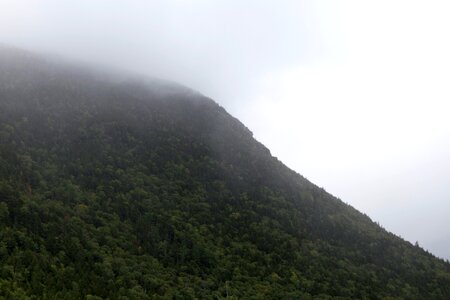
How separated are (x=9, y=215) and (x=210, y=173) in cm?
4796

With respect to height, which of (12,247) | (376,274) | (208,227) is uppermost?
(376,274)

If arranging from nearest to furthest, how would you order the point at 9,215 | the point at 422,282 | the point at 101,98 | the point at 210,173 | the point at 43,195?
the point at 9,215, the point at 43,195, the point at 422,282, the point at 210,173, the point at 101,98

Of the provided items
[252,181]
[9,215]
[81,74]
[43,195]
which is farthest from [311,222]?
[81,74]

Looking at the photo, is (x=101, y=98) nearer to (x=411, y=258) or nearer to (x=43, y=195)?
(x=43, y=195)

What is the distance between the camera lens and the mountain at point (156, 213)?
57188 mm

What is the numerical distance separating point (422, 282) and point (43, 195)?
200ft

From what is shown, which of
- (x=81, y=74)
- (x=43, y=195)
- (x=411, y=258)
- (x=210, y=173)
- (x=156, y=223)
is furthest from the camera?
(x=81, y=74)

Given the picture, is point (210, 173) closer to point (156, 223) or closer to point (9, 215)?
point (156, 223)

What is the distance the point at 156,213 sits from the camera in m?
78.9

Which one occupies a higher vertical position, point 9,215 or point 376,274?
point 376,274

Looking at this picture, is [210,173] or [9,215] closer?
[9,215]

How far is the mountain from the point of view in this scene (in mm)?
57188

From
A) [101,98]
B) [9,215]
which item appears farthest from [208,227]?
[101,98]

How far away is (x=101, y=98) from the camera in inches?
4427
